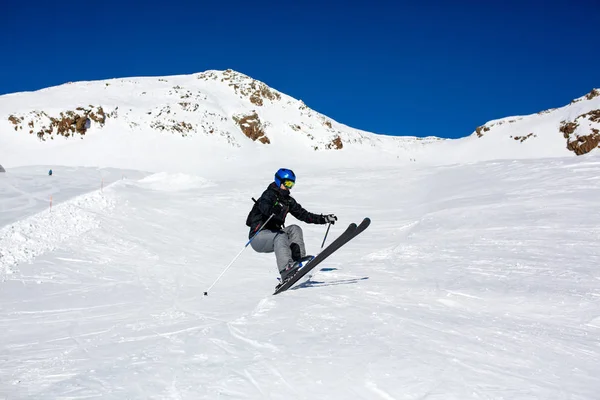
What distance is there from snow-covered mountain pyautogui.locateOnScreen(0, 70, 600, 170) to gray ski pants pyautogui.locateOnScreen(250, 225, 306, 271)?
105 feet

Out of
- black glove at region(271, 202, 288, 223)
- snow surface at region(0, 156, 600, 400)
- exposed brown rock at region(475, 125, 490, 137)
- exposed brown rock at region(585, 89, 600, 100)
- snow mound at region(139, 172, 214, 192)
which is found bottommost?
snow surface at region(0, 156, 600, 400)

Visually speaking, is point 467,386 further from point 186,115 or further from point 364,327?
point 186,115

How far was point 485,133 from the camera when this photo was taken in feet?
175

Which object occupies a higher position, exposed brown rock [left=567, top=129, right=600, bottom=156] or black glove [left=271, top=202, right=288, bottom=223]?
exposed brown rock [left=567, top=129, right=600, bottom=156]

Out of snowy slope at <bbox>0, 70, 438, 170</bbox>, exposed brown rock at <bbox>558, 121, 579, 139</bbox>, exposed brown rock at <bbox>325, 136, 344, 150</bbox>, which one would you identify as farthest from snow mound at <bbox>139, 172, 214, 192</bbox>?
exposed brown rock at <bbox>558, 121, 579, 139</bbox>

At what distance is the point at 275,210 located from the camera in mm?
6812

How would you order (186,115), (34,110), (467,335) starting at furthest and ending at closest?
(186,115)
(34,110)
(467,335)

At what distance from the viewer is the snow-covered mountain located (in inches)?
1548

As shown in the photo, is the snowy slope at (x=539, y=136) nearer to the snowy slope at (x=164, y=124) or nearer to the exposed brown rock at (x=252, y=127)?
the snowy slope at (x=164, y=124)

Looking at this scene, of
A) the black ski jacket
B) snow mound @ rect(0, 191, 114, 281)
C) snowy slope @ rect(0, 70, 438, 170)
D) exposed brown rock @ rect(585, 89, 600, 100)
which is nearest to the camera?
the black ski jacket

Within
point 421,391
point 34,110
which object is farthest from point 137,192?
point 34,110

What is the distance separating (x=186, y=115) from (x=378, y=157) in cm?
2121

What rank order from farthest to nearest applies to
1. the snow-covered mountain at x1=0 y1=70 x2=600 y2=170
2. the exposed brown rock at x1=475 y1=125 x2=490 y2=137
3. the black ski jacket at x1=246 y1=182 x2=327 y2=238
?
the exposed brown rock at x1=475 y1=125 x2=490 y2=137, the snow-covered mountain at x1=0 y1=70 x2=600 y2=170, the black ski jacket at x1=246 y1=182 x2=327 y2=238

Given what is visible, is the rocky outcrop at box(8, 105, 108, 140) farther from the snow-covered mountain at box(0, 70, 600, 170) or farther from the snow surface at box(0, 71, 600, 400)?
the snow surface at box(0, 71, 600, 400)
